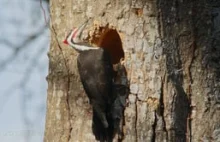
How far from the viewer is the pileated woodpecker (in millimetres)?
2457

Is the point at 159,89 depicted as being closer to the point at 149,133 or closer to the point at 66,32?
the point at 149,133

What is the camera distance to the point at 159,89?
93.8 inches

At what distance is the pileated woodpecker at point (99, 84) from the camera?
8.06 ft

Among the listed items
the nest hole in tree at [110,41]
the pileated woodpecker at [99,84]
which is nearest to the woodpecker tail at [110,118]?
the pileated woodpecker at [99,84]

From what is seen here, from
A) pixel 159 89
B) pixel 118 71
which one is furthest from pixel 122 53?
pixel 159 89

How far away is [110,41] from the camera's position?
2.68 metres

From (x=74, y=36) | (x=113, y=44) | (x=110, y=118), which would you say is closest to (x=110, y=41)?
(x=113, y=44)

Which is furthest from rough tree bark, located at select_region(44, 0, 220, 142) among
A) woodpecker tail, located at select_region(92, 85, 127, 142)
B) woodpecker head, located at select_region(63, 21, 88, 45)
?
woodpecker head, located at select_region(63, 21, 88, 45)

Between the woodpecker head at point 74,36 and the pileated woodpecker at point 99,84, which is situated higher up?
the woodpecker head at point 74,36

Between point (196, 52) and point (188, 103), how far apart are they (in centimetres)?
19

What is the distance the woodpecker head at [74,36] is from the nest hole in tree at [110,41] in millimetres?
60

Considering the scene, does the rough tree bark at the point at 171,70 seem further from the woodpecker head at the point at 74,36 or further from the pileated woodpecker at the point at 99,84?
the woodpecker head at the point at 74,36

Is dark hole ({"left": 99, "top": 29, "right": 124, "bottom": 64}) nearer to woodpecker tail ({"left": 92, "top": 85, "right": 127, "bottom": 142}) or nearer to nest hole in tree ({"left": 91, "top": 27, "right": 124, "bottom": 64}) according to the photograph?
nest hole in tree ({"left": 91, "top": 27, "right": 124, "bottom": 64})

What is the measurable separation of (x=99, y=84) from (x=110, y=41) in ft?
0.84
